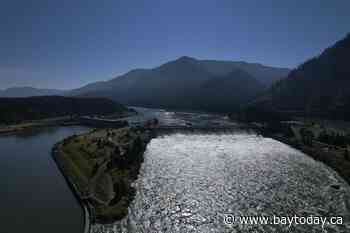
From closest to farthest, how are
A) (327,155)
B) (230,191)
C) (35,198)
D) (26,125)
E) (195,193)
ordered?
(195,193) → (35,198) → (230,191) → (327,155) → (26,125)

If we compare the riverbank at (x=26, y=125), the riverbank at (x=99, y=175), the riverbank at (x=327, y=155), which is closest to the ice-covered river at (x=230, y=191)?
the riverbank at (x=327, y=155)

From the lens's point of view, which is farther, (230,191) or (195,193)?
(230,191)

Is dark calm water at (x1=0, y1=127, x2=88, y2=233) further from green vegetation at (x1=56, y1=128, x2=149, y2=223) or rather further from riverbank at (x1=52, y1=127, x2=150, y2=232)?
green vegetation at (x1=56, y1=128, x2=149, y2=223)

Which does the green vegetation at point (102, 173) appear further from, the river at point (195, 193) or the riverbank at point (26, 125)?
the riverbank at point (26, 125)

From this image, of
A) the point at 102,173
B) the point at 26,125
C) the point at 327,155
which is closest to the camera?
the point at 102,173

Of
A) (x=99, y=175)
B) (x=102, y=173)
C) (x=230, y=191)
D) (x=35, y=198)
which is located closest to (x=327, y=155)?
(x=230, y=191)

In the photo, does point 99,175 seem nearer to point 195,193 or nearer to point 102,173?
point 102,173
